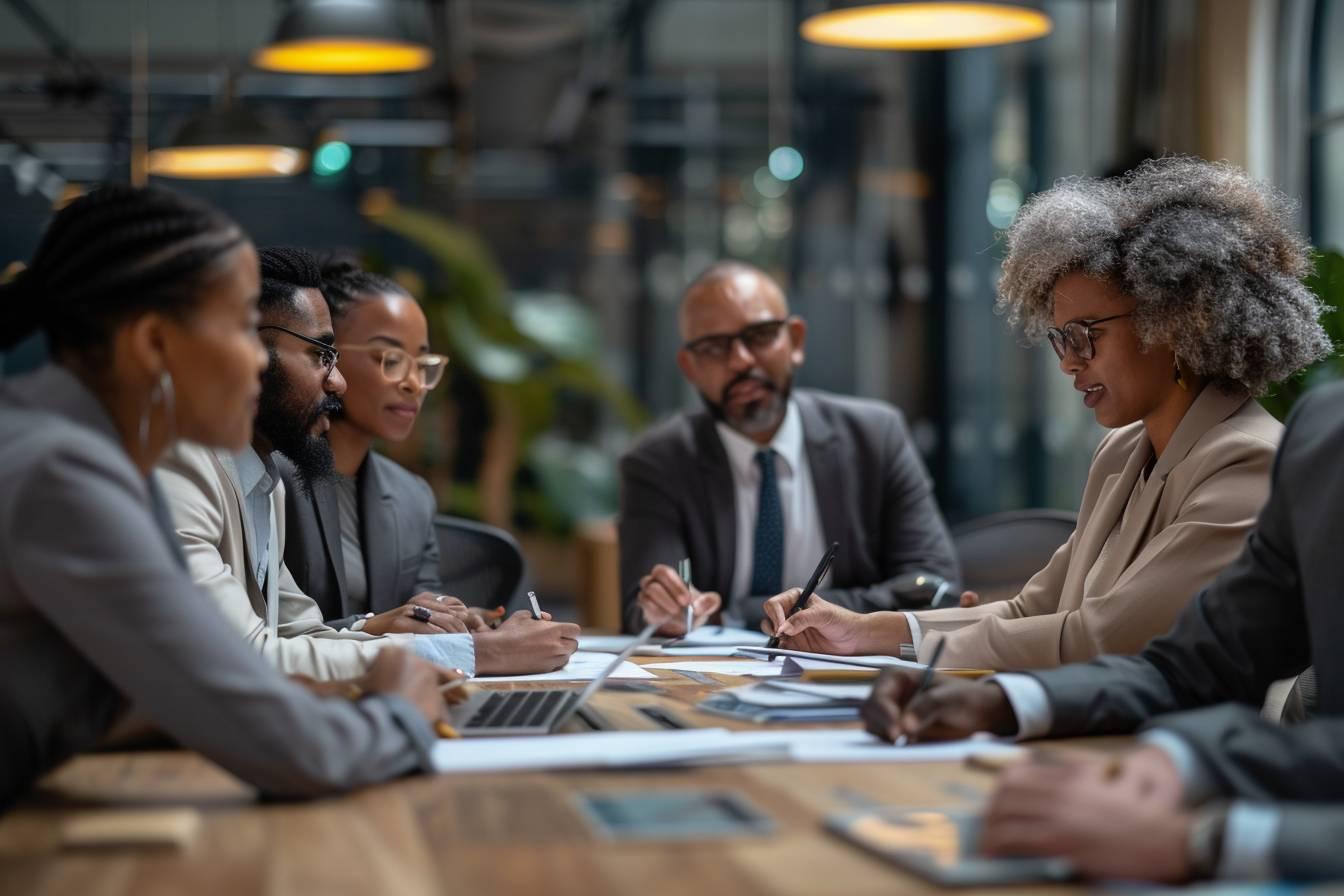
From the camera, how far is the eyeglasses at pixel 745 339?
428 cm

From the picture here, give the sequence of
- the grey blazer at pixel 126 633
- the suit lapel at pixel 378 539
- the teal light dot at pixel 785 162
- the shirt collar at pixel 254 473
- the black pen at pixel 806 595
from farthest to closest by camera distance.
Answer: the teal light dot at pixel 785 162 < the suit lapel at pixel 378 539 < the black pen at pixel 806 595 < the shirt collar at pixel 254 473 < the grey blazer at pixel 126 633

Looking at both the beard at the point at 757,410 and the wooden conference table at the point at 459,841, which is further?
the beard at the point at 757,410

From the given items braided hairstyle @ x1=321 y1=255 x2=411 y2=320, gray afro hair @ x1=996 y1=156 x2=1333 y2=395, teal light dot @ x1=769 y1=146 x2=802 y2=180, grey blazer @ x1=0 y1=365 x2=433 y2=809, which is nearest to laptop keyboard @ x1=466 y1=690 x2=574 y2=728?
grey blazer @ x1=0 y1=365 x2=433 y2=809

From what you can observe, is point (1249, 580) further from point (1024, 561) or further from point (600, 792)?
point (1024, 561)

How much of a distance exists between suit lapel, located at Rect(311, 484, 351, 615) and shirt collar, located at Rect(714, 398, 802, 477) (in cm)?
125

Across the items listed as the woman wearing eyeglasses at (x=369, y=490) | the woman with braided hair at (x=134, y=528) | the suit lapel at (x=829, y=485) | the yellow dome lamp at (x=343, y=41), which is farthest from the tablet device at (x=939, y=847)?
the yellow dome lamp at (x=343, y=41)

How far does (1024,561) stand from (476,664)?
6.18 feet

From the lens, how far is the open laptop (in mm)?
2004

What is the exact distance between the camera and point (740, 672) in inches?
105

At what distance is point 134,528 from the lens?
5.33 ft

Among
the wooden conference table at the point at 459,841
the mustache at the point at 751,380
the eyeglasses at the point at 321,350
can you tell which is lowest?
the wooden conference table at the point at 459,841

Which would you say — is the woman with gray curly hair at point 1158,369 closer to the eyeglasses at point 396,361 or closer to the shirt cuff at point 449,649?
the shirt cuff at point 449,649

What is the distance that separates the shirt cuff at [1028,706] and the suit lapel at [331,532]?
1.69 meters

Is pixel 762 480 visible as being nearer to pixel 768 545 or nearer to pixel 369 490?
pixel 768 545
